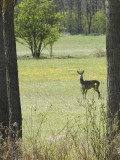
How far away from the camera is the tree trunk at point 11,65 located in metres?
7.62

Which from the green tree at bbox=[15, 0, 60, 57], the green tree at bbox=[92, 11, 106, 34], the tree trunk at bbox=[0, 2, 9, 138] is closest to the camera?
the tree trunk at bbox=[0, 2, 9, 138]

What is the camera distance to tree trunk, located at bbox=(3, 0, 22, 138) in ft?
25.0

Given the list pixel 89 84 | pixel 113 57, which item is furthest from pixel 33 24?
pixel 113 57

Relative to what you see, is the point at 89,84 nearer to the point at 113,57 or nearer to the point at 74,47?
the point at 113,57

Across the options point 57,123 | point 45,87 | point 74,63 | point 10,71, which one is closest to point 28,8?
point 74,63

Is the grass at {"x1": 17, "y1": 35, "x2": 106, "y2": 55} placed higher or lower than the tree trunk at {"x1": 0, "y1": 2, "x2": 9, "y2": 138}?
lower

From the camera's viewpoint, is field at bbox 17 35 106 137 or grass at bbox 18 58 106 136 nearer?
field at bbox 17 35 106 137

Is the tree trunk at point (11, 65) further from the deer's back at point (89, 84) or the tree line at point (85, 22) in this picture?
the tree line at point (85, 22)

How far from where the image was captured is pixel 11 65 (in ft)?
25.2

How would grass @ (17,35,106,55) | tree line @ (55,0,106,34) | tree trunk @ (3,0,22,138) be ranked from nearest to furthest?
tree trunk @ (3,0,22,138) → grass @ (17,35,106,55) → tree line @ (55,0,106,34)

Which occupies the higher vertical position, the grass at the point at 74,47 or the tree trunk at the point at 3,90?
the tree trunk at the point at 3,90

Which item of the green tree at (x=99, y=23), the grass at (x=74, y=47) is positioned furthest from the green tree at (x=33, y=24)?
the green tree at (x=99, y=23)

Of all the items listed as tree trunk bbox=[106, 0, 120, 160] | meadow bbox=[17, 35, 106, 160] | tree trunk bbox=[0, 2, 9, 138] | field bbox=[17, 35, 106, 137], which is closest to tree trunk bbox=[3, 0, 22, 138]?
tree trunk bbox=[0, 2, 9, 138]

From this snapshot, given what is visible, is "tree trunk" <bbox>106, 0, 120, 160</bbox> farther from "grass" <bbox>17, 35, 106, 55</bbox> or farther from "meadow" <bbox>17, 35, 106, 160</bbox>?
"grass" <bbox>17, 35, 106, 55</bbox>
